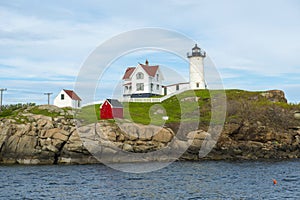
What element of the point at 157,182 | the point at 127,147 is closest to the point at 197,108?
the point at 127,147

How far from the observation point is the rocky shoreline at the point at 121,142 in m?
62.9

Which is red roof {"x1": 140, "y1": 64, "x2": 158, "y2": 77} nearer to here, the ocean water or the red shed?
the red shed

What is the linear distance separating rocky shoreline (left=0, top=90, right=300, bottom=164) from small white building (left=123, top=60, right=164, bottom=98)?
31.3 metres

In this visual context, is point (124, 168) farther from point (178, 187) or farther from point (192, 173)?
point (178, 187)

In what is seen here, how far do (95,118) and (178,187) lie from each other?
3521 cm

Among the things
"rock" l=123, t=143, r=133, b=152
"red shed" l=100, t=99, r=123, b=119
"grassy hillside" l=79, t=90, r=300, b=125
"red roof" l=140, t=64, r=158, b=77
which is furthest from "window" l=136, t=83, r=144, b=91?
"rock" l=123, t=143, r=133, b=152

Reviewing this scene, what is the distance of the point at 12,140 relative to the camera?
2486 inches

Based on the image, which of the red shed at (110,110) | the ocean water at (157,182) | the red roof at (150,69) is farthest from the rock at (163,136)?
the red roof at (150,69)

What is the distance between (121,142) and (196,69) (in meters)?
48.7

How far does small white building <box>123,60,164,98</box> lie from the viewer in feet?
333

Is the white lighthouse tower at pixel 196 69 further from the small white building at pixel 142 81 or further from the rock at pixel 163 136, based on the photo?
the rock at pixel 163 136

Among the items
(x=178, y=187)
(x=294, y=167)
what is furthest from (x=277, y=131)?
(x=178, y=187)

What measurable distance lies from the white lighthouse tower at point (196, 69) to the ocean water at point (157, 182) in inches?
1918

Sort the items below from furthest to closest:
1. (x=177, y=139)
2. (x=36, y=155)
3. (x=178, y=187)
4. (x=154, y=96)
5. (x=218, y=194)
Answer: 1. (x=154, y=96)
2. (x=177, y=139)
3. (x=36, y=155)
4. (x=178, y=187)
5. (x=218, y=194)
